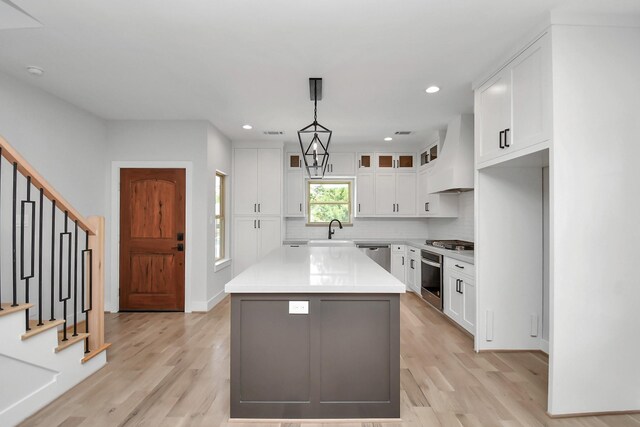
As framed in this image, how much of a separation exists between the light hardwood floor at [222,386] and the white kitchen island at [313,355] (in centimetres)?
12

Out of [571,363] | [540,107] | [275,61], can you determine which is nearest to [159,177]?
[275,61]

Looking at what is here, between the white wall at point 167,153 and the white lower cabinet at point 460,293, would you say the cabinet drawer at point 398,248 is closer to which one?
the white lower cabinet at point 460,293

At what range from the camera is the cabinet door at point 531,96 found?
241 cm

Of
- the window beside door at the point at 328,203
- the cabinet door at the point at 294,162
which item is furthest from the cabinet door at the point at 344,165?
the cabinet door at the point at 294,162

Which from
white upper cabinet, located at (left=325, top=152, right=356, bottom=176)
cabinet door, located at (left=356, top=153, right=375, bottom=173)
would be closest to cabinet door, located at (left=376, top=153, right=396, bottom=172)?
cabinet door, located at (left=356, top=153, right=375, bottom=173)

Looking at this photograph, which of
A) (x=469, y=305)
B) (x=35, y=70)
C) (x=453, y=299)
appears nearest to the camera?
(x=35, y=70)

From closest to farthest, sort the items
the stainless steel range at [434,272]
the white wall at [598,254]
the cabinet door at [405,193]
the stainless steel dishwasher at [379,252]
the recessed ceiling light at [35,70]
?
the white wall at [598,254] < the recessed ceiling light at [35,70] < the stainless steel range at [434,272] < the stainless steel dishwasher at [379,252] < the cabinet door at [405,193]

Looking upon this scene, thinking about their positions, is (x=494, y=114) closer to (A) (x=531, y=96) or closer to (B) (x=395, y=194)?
(A) (x=531, y=96)

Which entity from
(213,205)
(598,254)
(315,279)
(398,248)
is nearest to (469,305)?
(598,254)

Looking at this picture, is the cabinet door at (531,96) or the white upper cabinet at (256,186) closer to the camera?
the cabinet door at (531,96)

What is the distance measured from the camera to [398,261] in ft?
20.3


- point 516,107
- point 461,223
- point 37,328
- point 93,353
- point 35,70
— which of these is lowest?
point 93,353

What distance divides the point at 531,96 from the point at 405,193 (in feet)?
12.8

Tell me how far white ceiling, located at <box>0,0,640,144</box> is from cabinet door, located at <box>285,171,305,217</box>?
210 centimetres
